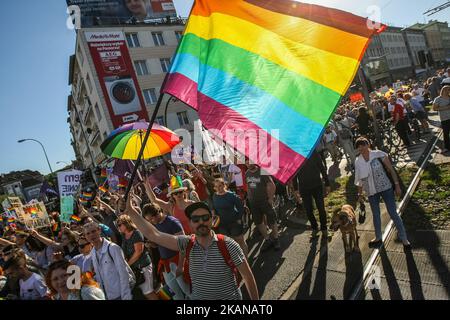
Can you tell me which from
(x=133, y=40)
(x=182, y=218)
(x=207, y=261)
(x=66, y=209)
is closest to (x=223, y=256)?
(x=207, y=261)

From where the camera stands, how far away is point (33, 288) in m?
3.80

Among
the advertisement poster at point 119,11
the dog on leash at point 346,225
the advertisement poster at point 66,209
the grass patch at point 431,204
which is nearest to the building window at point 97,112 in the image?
the advertisement poster at point 119,11

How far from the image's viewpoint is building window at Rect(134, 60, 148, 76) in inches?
1412

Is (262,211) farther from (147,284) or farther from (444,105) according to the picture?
(444,105)

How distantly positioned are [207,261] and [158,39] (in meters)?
39.4

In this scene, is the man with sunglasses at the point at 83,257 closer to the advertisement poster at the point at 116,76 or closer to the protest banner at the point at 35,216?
the protest banner at the point at 35,216

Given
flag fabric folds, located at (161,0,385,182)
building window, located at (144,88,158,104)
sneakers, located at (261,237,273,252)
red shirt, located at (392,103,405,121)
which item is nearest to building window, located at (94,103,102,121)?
building window, located at (144,88,158,104)

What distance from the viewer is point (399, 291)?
13.1ft

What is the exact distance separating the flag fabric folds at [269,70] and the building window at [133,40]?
1420 inches

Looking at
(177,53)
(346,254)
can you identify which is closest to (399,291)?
(346,254)

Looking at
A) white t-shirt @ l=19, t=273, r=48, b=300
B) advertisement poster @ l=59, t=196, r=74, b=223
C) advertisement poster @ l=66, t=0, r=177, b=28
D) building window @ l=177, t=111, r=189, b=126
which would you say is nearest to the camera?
white t-shirt @ l=19, t=273, r=48, b=300

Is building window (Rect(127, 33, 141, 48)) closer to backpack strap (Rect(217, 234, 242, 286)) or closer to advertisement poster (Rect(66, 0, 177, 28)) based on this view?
advertisement poster (Rect(66, 0, 177, 28))

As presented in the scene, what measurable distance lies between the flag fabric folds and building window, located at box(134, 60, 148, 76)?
34930 millimetres

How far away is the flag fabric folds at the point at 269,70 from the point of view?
2732 mm
